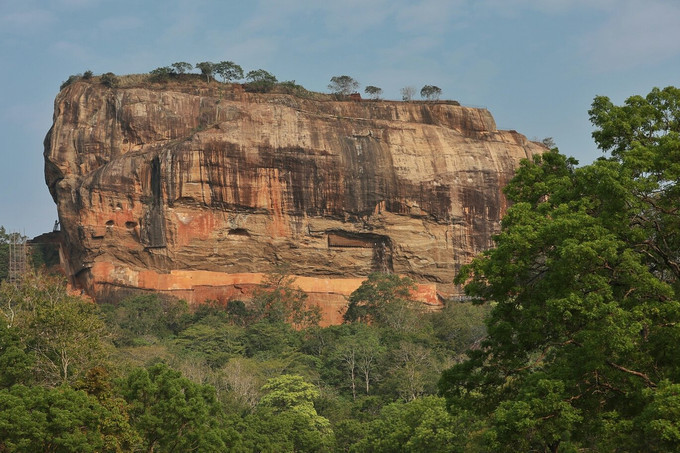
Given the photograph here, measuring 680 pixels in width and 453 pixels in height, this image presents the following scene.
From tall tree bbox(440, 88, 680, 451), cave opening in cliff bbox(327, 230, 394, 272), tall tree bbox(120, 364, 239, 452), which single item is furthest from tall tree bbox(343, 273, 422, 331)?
tall tree bbox(440, 88, 680, 451)

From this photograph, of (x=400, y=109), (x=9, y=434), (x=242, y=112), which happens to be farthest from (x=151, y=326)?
(x=9, y=434)

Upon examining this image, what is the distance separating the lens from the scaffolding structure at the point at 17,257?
5650 centimetres

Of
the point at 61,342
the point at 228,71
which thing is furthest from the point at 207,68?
the point at 61,342

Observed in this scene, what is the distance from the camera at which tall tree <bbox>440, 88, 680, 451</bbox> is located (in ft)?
42.4

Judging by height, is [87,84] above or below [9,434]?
above

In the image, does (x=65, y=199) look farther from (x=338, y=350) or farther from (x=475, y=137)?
(x=475, y=137)

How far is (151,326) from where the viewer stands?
157 ft

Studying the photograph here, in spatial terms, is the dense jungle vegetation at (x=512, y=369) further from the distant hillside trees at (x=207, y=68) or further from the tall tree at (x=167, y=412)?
the distant hillside trees at (x=207, y=68)

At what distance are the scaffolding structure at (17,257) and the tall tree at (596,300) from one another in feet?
147

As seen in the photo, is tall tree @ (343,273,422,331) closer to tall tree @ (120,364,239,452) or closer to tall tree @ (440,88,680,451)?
tall tree @ (120,364,239,452)

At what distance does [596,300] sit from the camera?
13086 millimetres

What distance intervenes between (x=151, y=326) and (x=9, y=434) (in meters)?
28.1

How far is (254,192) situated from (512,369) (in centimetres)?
3674

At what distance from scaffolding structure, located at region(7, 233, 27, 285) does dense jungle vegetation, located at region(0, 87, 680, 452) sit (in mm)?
19847
